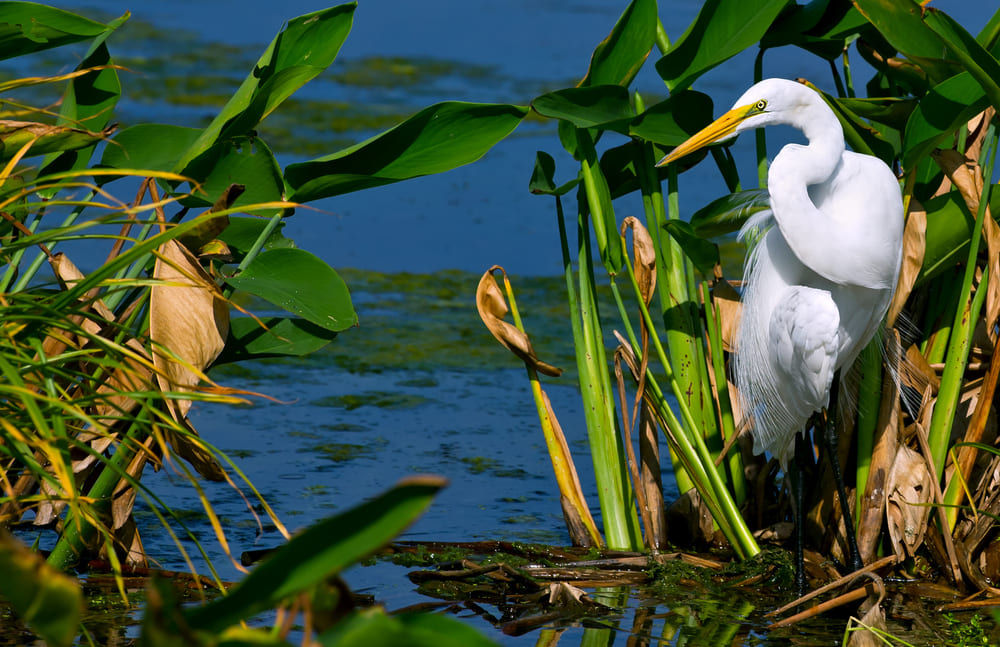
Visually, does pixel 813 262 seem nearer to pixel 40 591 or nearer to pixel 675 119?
pixel 675 119

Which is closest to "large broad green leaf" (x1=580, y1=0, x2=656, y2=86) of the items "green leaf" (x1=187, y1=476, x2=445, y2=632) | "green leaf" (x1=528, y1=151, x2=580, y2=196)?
"green leaf" (x1=528, y1=151, x2=580, y2=196)

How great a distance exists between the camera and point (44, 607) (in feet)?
2.23

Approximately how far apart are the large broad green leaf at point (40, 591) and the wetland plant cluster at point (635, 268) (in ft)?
3.15

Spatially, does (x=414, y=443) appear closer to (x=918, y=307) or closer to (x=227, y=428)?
(x=227, y=428)

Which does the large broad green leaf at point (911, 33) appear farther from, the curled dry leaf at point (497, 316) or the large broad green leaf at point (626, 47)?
the curled dry leaf at point (497, 316)

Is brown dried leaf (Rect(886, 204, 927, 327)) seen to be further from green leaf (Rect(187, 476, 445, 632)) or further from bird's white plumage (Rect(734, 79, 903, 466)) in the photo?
green leaf (Rect(187, 476, 445, 632))

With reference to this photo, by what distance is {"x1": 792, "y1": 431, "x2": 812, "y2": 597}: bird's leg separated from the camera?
88.0 inches

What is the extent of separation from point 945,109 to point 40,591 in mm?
1860

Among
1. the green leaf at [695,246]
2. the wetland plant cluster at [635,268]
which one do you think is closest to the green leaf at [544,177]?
the wetland plant cluster at [635,268]

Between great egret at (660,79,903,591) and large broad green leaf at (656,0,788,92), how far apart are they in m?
0.10

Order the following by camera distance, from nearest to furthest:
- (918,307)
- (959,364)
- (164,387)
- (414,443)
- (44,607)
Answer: (44,607) → (164,387) → (959,364) → (918,307) → (414,443)

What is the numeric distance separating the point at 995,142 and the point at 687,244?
71 cm

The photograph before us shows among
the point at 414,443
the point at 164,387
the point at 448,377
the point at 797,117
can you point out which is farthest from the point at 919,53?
the point at 448,377

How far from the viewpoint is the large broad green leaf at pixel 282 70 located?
1934mm
